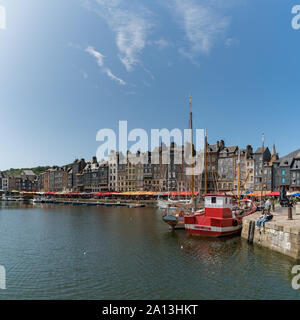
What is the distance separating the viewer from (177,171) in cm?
11125

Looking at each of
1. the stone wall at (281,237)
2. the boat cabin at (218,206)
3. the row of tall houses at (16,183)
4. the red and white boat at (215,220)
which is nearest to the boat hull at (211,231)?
the red and white boat at (215,220)

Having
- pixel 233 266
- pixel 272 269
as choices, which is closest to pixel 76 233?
pixel 233 266

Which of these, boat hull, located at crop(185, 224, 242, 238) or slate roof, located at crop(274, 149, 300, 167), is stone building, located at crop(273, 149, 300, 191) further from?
boat hull, located at crop(185, 224, 242, 238)

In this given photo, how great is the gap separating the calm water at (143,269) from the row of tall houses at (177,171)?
41304 mm

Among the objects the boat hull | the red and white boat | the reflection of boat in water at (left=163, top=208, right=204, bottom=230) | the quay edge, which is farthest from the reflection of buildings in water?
the reflection of boat in water at (left=163, top=208, right=204, bottom=230)

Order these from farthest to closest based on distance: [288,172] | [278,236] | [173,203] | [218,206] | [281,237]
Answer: [288,172] < [173,203] < [218,206] < [278,236] < [281,237]

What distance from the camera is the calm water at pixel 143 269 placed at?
15375 mm

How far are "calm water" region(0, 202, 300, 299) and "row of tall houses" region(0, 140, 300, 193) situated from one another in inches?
1626

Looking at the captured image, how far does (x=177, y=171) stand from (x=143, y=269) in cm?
9268

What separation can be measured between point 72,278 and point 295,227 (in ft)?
51.4

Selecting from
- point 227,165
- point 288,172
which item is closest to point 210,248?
point 288,172

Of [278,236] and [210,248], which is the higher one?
[278,236]

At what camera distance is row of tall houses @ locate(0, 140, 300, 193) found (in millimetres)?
80375

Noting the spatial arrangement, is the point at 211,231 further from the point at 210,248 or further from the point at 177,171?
the point at 177,171
